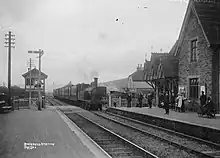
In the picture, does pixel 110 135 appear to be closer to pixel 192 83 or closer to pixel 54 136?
pixel 54 136

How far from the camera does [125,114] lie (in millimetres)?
24891

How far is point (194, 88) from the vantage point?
21328mm

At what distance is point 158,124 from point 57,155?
10.1 metres

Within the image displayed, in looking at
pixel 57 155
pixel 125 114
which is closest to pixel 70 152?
pixel 57 155

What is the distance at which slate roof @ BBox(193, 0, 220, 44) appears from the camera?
62.6ft

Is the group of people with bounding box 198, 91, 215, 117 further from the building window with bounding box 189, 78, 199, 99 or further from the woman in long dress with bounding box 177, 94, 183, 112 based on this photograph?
the building window with bounding box 189, 78, 199, 99

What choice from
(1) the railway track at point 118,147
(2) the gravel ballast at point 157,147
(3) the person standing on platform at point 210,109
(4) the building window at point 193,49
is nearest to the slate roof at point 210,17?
(4) the building window at point 193,49

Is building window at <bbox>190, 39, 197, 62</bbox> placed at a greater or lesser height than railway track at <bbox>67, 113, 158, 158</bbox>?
Result: greater

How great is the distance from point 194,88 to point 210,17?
4.72 meters

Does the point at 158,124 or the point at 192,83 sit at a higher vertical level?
the point at 192,83

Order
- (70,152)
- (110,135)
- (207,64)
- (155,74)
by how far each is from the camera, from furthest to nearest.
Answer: (155,74) < (207,64) < (110,135) < (70,152)

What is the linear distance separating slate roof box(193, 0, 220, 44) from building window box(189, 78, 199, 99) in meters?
3.22

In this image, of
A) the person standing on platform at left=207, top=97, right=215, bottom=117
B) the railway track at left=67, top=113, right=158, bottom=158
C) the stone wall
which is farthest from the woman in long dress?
the railway track at left=67, top=113, right=158, bottom=158

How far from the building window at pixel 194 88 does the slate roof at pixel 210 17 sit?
322 cm
